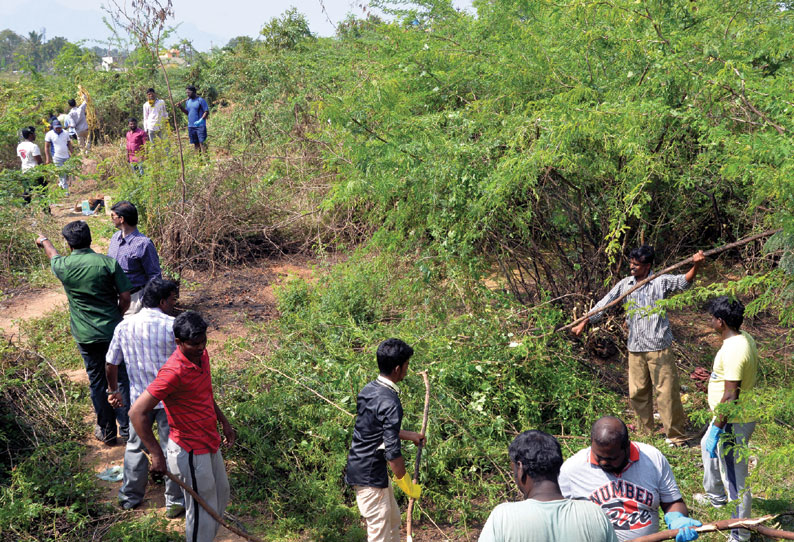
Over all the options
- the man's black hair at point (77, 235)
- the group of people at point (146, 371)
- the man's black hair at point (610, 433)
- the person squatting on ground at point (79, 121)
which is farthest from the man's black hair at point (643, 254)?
the person squatting on ground at point (79, 121)

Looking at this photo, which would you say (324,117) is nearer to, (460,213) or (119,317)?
(460,213)

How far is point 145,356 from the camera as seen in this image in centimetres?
422

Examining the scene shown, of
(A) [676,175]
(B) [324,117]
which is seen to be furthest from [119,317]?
(A) [676,175]

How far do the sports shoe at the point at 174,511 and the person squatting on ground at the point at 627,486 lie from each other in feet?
9.09

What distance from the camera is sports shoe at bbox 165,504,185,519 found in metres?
4.44

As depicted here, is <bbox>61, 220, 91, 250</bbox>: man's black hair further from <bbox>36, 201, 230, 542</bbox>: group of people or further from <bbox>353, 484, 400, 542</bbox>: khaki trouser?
<bbox>353, 484, 400, 542</bbox>: khaki trouser

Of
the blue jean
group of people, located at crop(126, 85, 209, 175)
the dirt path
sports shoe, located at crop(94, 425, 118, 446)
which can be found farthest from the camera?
group of people, located at crop(126, 85, 209, 175)

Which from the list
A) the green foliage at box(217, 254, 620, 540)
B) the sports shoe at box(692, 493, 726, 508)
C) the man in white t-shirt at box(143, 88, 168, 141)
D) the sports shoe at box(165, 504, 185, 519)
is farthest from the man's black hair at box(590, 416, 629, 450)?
the man in white t-shirt at box(143, 88, 168, 141)

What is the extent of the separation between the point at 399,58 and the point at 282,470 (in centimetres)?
431

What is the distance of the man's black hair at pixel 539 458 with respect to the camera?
2.52 m

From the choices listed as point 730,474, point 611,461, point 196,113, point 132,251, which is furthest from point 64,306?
point 730,474

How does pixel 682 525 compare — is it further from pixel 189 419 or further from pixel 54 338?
pixel 54 338

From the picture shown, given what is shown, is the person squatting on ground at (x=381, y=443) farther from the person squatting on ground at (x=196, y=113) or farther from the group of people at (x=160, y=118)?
the person squatting on ground at (x=196, y=113)

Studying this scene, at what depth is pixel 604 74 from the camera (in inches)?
227
